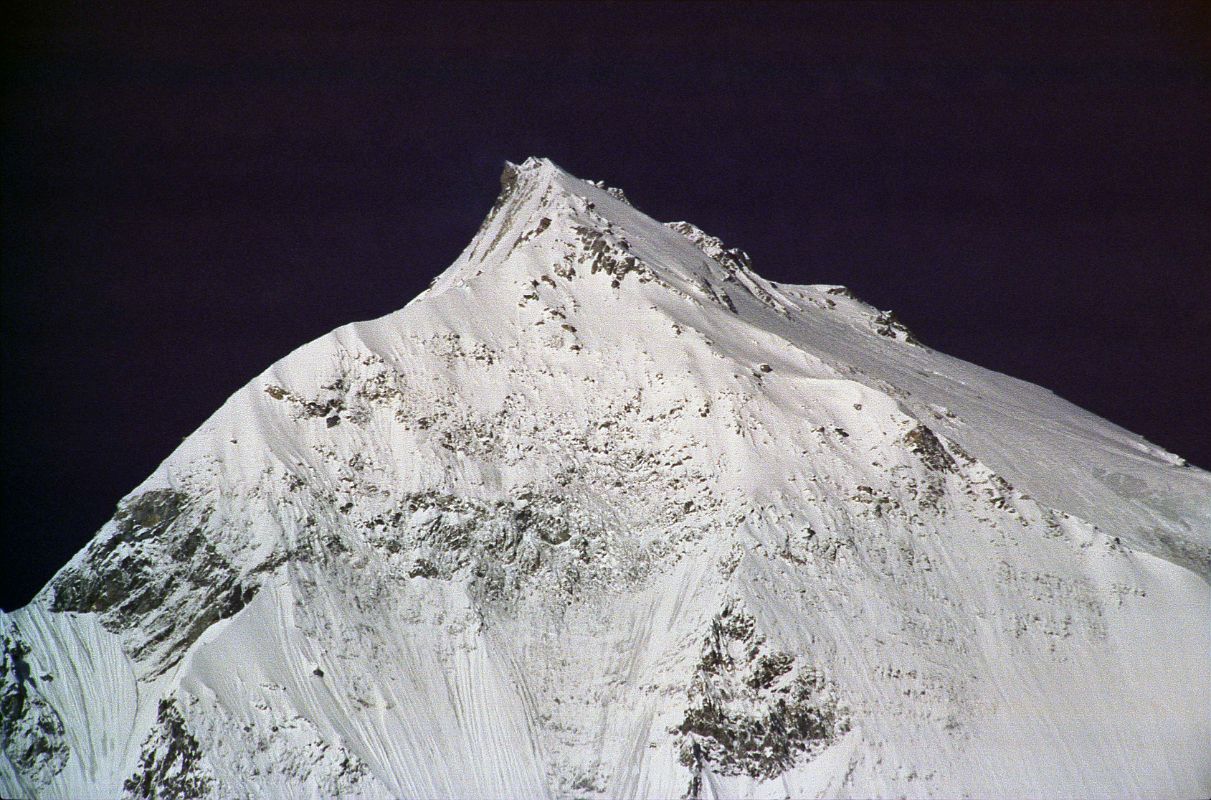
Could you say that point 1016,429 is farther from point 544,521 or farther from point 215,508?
point 215,508

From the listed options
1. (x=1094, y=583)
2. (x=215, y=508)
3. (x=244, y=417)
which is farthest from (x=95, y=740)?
(x=1094, y=583)

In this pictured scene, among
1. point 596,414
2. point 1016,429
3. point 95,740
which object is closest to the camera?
point 95,740

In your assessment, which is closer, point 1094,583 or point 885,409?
point 1094,583

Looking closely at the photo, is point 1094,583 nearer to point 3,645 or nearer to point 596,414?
point 596,414

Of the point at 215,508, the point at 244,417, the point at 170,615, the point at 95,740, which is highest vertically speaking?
the point at 244,417

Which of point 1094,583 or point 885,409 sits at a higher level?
point 885,409

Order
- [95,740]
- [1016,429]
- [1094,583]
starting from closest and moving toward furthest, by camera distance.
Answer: [95,740], [1094,583], [1016,429]
